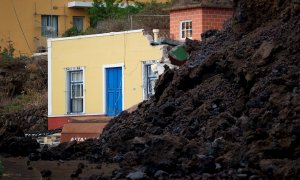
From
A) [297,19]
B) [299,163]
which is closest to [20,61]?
[297,19]

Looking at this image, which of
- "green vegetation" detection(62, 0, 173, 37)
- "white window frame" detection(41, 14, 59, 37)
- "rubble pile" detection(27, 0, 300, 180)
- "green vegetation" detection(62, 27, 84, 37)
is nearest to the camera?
"rubble pile" detection(27, 0, 300, 180)

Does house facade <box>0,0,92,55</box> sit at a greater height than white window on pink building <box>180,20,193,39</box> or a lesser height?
greater

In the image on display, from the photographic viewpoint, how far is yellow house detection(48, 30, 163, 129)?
1342 inches

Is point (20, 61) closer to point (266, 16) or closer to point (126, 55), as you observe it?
point (126, 55)

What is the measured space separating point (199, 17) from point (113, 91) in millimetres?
4393

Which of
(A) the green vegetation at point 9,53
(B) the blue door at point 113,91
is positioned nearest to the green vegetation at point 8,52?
(A) the green vegetation at point 9,53

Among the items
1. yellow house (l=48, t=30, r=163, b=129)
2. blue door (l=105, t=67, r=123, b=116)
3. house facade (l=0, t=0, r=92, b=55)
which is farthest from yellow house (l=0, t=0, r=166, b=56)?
blue door (l=105, t=67, r=123, b=116)

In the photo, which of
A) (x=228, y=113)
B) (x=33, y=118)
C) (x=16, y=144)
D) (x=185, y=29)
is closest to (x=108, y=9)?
(x=33, y=118)

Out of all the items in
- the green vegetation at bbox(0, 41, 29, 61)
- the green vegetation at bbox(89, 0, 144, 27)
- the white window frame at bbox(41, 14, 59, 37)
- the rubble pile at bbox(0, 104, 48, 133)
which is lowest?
the rubble pile at bbox(0, 104, 48, 133)

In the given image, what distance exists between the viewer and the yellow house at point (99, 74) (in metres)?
34.1

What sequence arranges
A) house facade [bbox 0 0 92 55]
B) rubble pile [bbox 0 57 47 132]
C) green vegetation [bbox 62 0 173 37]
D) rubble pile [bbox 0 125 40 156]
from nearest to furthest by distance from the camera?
rubble pile [bbox 0 125 40 156], green vegetation [bbox 62 0 173 37], rubble pile [bbox 0 57 47 132], house facade [bbox 0 0 92 55]

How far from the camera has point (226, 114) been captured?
15219 mm

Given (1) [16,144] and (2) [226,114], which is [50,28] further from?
(2) [226,114]

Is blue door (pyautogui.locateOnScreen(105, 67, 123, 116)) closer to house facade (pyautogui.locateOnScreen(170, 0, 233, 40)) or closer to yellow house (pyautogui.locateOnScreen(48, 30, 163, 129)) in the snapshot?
yellow house (pyautogui.locateOnScreen(48, 30, 163, 129))
